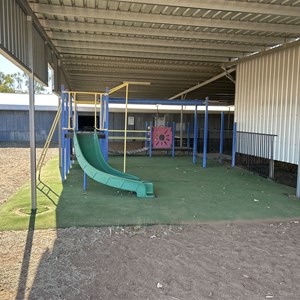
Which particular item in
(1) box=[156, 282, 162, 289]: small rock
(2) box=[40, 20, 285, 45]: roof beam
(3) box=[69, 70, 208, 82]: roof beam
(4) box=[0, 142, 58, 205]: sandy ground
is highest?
(2) box=[40, 20, 285, 45]: roof beam

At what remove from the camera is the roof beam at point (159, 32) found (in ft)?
25.8

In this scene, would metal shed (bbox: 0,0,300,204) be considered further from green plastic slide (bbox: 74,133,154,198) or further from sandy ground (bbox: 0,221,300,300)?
sandy ground (bbox: 0,221,300,300)

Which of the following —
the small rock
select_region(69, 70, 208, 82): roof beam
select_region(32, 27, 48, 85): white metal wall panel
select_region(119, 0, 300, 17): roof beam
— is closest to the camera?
the small rock

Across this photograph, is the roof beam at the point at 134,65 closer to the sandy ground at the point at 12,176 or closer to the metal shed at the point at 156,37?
the metal shed at the point at 156,37

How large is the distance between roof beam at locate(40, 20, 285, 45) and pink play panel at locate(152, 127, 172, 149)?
6506 mm

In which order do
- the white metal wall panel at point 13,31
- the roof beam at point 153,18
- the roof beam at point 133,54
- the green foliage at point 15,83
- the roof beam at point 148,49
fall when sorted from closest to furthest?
the white metal wall panel at point 13,31
the roof beam at point 153,18
the roof beam at point 148,49
the roof beam at point 133,54
the green foliage at point 15,83

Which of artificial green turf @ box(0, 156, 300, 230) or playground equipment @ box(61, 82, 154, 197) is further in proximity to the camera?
playground equipment @ box(61, 82, 154, 197)

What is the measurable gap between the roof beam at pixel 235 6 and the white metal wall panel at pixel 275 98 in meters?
2.43

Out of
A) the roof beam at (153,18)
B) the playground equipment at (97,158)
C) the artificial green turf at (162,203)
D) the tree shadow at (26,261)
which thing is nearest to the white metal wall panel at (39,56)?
the roof beam at (153,18)

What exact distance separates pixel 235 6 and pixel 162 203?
13.5ft

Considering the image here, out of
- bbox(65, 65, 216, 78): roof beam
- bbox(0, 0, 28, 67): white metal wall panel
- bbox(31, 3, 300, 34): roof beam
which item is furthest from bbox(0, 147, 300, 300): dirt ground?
bbox(65, 65, 216, 78): roof beam

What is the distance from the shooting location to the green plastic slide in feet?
22.9

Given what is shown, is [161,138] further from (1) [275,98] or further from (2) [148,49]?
(1) [275,98]

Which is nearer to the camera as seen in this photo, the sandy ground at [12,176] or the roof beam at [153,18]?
the roof beam at [153,18]
